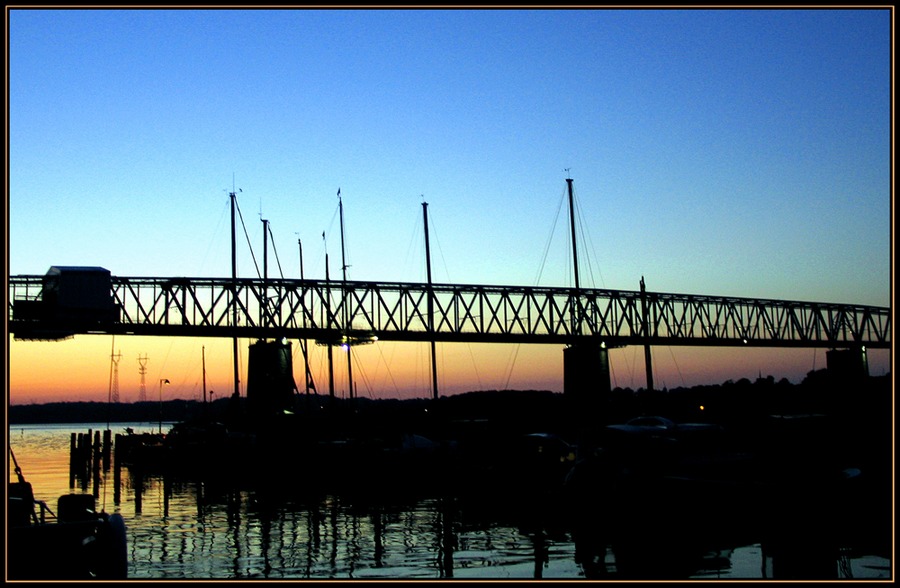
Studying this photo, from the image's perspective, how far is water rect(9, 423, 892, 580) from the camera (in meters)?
23.1

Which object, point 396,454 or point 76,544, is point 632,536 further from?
point 396,454

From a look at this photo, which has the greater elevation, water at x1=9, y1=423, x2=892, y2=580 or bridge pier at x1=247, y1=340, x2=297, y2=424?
bridge pier at x1=247, y1=340, x2=297, y2=424

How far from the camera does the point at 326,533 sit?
102ft

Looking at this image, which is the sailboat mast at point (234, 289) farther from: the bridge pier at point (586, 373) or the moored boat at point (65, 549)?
the moored boat at point (65, 549)

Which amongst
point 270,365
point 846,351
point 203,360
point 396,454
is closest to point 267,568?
point 396,454

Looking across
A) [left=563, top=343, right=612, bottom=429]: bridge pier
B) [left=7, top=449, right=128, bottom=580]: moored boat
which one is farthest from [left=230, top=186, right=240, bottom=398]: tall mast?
[left=7, top=449, right=128, bottom=580]: moored boat

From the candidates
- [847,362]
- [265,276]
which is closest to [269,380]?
[265,276]

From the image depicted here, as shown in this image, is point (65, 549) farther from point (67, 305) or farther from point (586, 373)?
point (586, 373)

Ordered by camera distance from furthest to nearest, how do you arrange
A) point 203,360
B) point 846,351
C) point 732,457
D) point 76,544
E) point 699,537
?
1. point 846,351
2. point 203,360
3. point 732,457
4. point 699,537
5. point 76,544

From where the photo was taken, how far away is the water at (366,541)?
75.7ft

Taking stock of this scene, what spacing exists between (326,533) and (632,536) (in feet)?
32.6

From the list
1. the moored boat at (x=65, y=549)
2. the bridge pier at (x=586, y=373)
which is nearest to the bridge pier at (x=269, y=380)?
the bridge pier at (x=586, y=373)

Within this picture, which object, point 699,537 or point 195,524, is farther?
point 195,524

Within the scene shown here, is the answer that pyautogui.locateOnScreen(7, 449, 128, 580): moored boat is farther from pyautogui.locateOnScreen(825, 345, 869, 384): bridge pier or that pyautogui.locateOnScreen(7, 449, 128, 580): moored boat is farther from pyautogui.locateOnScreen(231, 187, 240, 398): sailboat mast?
pyautogui.locateOnScreen(825, 345, 869, 384): bridge pier
